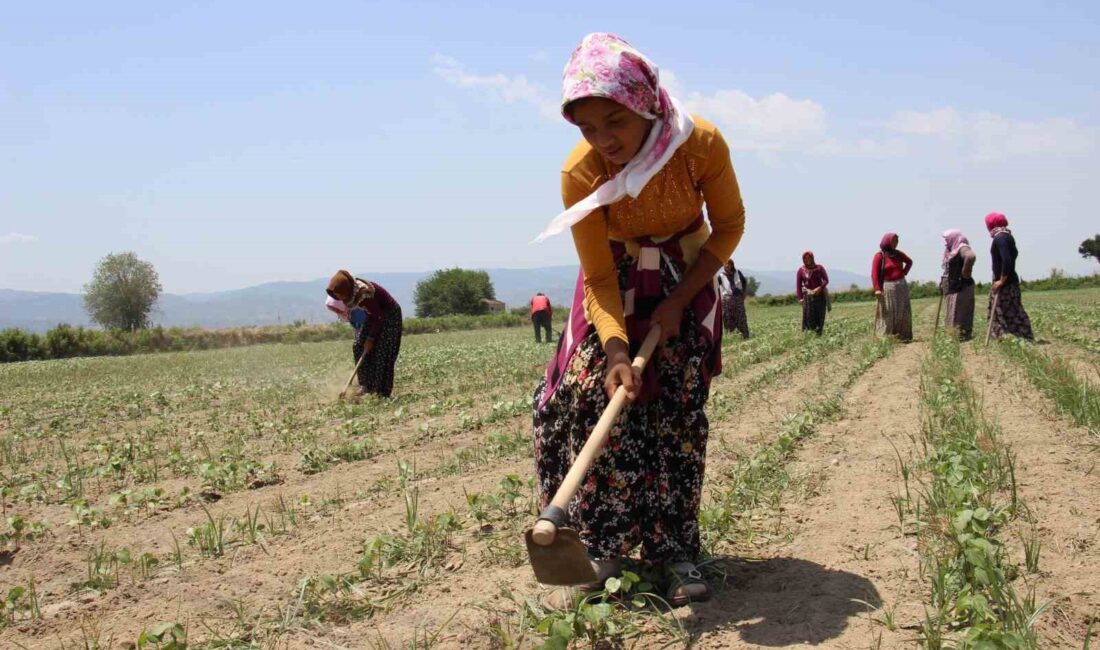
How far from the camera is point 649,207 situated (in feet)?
9.52

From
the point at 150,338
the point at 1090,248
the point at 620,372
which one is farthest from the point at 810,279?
the point at 1090,248

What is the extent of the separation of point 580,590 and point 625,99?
1.57 metres

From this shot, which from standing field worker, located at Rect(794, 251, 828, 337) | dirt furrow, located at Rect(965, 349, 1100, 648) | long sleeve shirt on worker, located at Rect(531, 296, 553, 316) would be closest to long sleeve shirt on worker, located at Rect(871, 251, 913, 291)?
standing field worker, located at Rect(794, 251, 828, 337)

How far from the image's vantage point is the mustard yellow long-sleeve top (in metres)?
2.84

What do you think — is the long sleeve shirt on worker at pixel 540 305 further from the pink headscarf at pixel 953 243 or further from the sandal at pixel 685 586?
the sandal at pixel 685 586

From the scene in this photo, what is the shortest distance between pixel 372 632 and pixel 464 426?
466 centimetres

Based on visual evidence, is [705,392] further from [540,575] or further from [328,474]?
[328,474]

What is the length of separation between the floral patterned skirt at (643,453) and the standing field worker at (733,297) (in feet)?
38.1

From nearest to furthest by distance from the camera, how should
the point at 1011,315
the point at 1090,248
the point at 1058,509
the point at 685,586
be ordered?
the point at 685,586 < the point at 1058,509 < the point at 1011,315 < the point at 1090,248

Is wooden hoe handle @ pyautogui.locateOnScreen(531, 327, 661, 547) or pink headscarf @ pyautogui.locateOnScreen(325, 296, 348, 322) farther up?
pink headscarf @ pyautogui.locateOnScreen(325, 296, 348, 322)

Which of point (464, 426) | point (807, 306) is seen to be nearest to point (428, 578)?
point (464, 426)

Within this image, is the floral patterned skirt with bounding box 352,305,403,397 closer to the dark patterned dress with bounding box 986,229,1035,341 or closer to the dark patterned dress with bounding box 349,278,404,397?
the dark patterned dress with bounding box 349,278,404,397

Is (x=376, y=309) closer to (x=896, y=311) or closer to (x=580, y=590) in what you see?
(x=580, y=590)

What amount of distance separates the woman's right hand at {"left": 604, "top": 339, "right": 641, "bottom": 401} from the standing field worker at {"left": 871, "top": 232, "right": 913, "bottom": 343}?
10.5m
